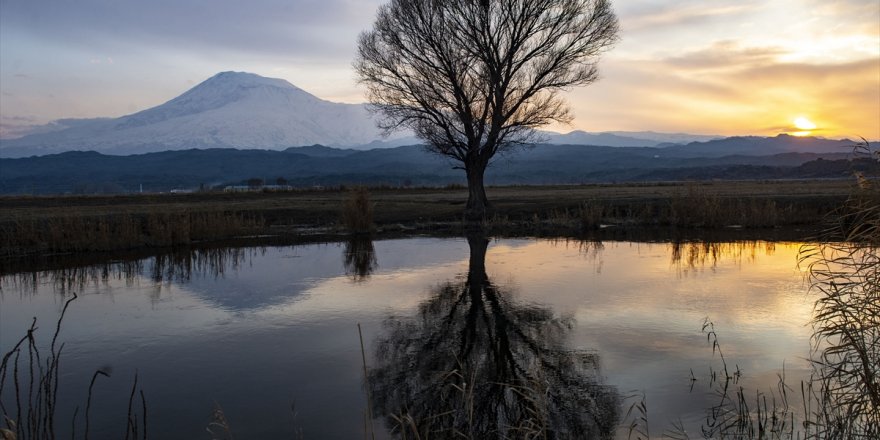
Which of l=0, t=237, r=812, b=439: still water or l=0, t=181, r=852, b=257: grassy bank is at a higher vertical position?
l=0, t=181, r=852, b=257: grassy bank

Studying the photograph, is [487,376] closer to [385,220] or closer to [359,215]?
[359,215]

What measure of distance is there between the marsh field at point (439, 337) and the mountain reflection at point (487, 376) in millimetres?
42

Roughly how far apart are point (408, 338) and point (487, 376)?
227cm

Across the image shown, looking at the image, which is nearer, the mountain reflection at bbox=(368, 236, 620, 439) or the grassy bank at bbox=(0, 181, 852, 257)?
the mountain reflection at bbox=(368, 236, 620, 439)

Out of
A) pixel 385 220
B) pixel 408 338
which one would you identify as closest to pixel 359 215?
pixel 385 220

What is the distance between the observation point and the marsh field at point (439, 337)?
6.69 m

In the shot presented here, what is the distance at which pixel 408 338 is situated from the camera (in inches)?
408

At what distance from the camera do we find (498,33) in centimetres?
3070

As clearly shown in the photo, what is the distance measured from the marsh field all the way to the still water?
0.05 metres

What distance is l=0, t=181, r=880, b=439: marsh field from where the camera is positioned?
6691 millimetres

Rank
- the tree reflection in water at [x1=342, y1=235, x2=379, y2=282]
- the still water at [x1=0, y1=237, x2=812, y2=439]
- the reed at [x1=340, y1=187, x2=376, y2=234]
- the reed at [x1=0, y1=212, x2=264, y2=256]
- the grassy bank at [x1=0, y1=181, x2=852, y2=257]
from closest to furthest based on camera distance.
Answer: the still water at [x1=0, y1=237, x2=812, y2=439] → the tree reflection in water at [x1=342, y1=235, x2=379, y2=282] → the reed at [x1=0, y1=212, x2=264, y2=256] → the grassy bank at [x1=0, y1=181, x2=852, y2=257] → the reed at [x1=340, y1=187, x2=376, y2=234]

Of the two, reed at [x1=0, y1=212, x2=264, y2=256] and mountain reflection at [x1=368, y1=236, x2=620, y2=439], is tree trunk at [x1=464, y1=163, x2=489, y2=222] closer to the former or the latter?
reed at [x1=0, y1=212, x2=264, y2=256]

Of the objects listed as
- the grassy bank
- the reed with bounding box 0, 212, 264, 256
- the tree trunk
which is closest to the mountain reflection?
the reed with bounding box 0, 212, 264, 256

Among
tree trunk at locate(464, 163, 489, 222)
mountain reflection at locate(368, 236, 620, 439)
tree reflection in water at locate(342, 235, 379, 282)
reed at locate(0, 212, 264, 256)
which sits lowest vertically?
mountain reflection at locate(368, 236, 620, 439)
